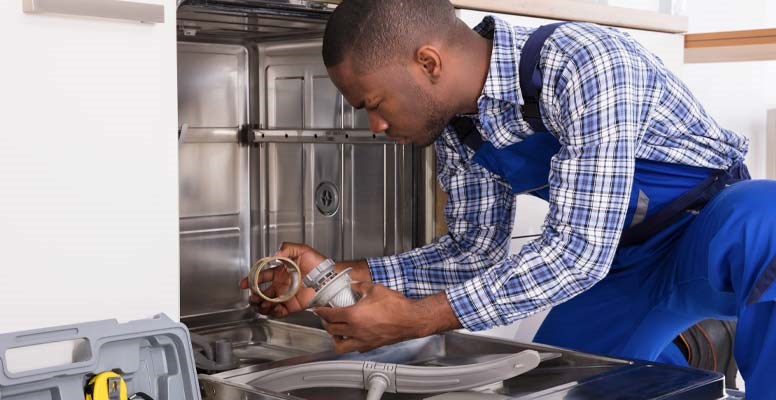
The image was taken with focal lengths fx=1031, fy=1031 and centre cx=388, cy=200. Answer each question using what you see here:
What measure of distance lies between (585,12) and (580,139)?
567 mm

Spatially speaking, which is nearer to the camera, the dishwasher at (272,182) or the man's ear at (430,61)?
the man's ear at (430,61)

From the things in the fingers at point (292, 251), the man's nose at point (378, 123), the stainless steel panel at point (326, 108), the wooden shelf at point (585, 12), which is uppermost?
the wooden shelf at point (585, 12)

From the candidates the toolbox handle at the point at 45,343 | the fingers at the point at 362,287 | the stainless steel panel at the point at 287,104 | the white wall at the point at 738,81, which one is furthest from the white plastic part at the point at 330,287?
the white wall at the point at 738,81

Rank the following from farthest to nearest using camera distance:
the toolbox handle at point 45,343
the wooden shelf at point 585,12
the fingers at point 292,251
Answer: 1. the wooden shelf at point 585,12
2. the fingers at point 292,251
3. the toolbox handle at point 45,343

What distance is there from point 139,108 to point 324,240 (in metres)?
0.76

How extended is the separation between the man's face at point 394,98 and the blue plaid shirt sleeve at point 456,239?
0.16m

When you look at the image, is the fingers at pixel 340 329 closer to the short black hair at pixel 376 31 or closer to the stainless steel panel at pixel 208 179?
the short black hair at pixel 376 31

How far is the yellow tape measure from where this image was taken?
42.8 inches

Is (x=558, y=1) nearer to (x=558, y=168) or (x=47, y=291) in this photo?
(x=558, y=168)

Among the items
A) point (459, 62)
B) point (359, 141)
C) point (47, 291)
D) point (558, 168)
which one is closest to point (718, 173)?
point (558, 168)

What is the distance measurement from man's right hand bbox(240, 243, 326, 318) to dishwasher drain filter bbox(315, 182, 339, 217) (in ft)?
1.03

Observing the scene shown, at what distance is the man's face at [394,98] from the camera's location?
1.43 metres

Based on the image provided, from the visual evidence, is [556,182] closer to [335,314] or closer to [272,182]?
[335,314]

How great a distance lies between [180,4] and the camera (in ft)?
4.44
